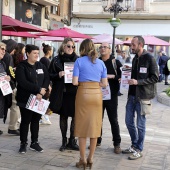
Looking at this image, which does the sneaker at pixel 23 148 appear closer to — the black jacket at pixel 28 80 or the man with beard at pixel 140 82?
the black jacket at pixel 28 80

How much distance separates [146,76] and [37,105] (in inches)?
68.4

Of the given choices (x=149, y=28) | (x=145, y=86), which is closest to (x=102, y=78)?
(x=145, y=86)

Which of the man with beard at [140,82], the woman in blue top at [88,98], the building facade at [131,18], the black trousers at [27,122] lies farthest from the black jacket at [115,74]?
the building facade at [131,18]

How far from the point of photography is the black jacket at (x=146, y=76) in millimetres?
5117

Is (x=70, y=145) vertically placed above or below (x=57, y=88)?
below

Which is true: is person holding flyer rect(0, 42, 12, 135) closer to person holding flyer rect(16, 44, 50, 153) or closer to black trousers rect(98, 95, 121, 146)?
person holding flyer rect(16, 44, 50, 153)

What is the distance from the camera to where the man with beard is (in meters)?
5.13

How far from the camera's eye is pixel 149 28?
28266 millimetres

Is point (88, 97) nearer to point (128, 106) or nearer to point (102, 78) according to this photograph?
point (102, 78)

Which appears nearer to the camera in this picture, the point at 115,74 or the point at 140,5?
the point at 115,74

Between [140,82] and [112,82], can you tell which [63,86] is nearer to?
[112,82]

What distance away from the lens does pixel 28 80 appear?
5.28 m

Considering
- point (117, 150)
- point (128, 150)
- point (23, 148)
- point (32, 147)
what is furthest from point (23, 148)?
point (128, 150)

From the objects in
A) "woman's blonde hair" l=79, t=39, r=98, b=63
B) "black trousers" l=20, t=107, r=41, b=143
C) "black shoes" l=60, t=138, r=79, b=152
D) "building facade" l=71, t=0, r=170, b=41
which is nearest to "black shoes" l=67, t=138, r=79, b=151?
"black shoes" l=60, t=138, r=79, b=152
